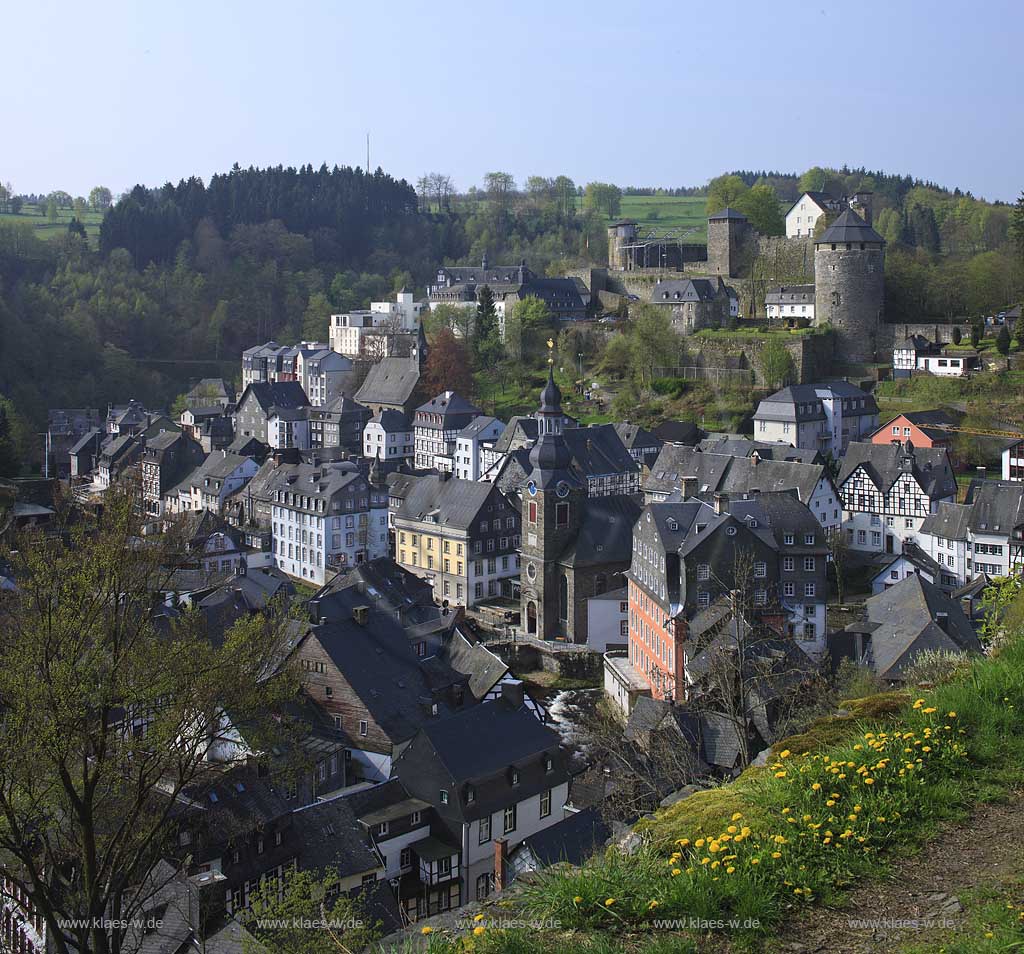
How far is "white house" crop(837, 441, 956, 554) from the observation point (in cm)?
4616

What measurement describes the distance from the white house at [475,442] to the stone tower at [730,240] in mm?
25502

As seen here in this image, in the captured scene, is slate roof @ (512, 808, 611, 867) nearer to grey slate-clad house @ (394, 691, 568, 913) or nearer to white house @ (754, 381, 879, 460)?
grey slate-clad house @ (394, 691, 568, 913)

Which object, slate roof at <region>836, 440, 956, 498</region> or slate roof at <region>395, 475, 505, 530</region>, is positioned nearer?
slate roof at <region>395, 475, 505, 530</region>

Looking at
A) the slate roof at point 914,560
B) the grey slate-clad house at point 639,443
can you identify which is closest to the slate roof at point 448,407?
the grey slate-clad house at point 639,443

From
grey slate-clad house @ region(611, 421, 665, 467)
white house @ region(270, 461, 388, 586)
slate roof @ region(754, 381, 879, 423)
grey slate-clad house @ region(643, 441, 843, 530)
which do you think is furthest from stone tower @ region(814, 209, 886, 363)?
white house @ region(270, 461, 388, 586)

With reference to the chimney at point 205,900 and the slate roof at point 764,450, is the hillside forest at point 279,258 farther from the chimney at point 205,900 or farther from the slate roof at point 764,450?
the chimney at point 205,900

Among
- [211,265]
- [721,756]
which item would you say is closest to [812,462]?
[721,756]

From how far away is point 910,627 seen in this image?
3016cm

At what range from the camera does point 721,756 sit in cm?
2475

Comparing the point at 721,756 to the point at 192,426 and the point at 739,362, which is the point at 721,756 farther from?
the point at 192,426

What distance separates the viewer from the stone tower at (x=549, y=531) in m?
41.1

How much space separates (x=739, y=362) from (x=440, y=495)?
2721 cm

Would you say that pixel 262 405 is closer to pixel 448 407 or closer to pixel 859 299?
pixel 448 407

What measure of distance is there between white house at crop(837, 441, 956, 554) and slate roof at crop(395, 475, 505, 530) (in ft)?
48.4
